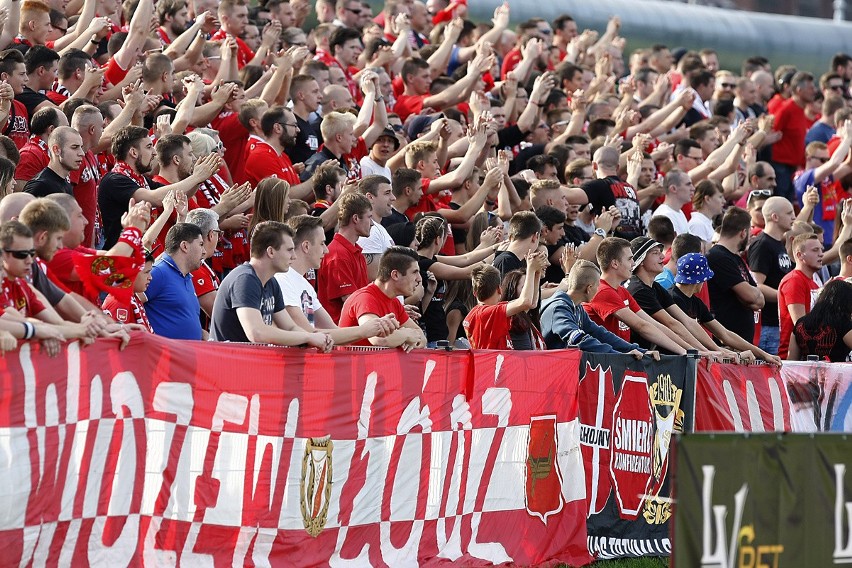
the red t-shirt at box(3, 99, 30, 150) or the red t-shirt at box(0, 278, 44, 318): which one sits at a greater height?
the red t-shirt at box(3, 99, 30, 150)

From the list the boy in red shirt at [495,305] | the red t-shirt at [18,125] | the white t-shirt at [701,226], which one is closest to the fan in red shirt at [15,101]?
the red t-shirt at [18,125]

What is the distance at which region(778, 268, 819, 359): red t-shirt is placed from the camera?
487 inches

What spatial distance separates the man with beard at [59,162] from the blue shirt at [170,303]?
3.15 ft

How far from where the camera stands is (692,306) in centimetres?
1137

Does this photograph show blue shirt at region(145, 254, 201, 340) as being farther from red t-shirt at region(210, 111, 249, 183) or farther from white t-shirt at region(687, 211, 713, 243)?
white t-shirt at region(687, 211, 713, 243)

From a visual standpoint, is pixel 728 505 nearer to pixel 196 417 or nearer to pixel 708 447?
pixel 708 447

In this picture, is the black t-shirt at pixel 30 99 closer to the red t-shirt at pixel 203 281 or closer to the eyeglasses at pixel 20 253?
the red t-shirt at pixel 203 281

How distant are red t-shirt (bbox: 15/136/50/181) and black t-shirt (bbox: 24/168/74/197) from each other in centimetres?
59

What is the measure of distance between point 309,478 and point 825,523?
8.82ft

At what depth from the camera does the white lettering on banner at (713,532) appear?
231 inches

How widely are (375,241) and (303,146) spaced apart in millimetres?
2155

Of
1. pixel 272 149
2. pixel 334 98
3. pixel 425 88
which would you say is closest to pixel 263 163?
pixel 272 149

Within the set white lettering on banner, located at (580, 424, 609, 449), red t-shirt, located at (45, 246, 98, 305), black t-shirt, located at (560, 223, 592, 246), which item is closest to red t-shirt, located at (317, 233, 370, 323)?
white lettering on banner, located at (580, 424, 609, 449)

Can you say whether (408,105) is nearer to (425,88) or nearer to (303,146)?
(425,88)
